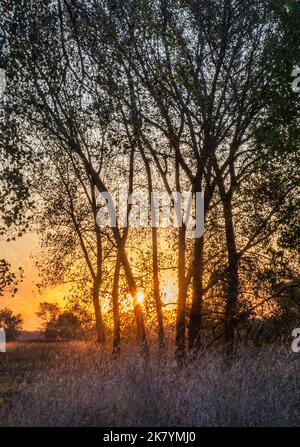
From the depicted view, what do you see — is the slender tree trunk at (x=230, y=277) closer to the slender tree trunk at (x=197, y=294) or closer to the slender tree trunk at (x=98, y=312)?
the slender tree trunk at (x=197, y=294)

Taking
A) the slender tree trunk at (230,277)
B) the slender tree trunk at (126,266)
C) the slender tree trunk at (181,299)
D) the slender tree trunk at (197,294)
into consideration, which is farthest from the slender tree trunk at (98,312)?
the slender tree trunk at (197,294)

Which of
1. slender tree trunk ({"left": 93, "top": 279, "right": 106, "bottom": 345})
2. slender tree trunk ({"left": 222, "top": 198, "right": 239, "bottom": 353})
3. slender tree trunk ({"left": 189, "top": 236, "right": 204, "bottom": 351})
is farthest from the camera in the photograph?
slender tree trunk ({"left": 93, "top": 279, "right": 106, "bottom": 345})

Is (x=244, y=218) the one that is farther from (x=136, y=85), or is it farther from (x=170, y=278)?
(x=136, y=85)

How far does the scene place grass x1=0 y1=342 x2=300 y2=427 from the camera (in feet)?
39.1

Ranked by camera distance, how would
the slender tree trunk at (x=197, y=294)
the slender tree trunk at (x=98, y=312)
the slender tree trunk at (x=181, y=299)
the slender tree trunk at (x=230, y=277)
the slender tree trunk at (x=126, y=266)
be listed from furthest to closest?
the slender tree trunk at (x=98, y=312)
the slender tree trunk at (x=230, y=277)
the slender tree trunk at (x=126, y=266)
the slender tree trunk at (x=181, y=299)
the slender tree trunk at (x=197, y=294)

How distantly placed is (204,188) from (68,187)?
9903 millimetres

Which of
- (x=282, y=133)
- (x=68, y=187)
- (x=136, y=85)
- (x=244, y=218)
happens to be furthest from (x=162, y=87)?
(x=68, y=187)

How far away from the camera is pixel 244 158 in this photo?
2442cm

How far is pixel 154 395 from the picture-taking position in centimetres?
1248

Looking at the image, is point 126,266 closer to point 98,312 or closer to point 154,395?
point 98,312

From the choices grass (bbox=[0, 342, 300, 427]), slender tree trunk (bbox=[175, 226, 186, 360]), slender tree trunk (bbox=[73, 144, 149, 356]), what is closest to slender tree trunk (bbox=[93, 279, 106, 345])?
slender tree trunk (bbox=[73, 144, 149, 356])

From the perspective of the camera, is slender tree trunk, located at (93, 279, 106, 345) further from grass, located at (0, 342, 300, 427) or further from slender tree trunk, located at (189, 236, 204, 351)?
grass, located at (0, 342, 300, 427)

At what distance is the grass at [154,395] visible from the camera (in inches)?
469

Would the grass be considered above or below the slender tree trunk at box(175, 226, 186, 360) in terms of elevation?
below
